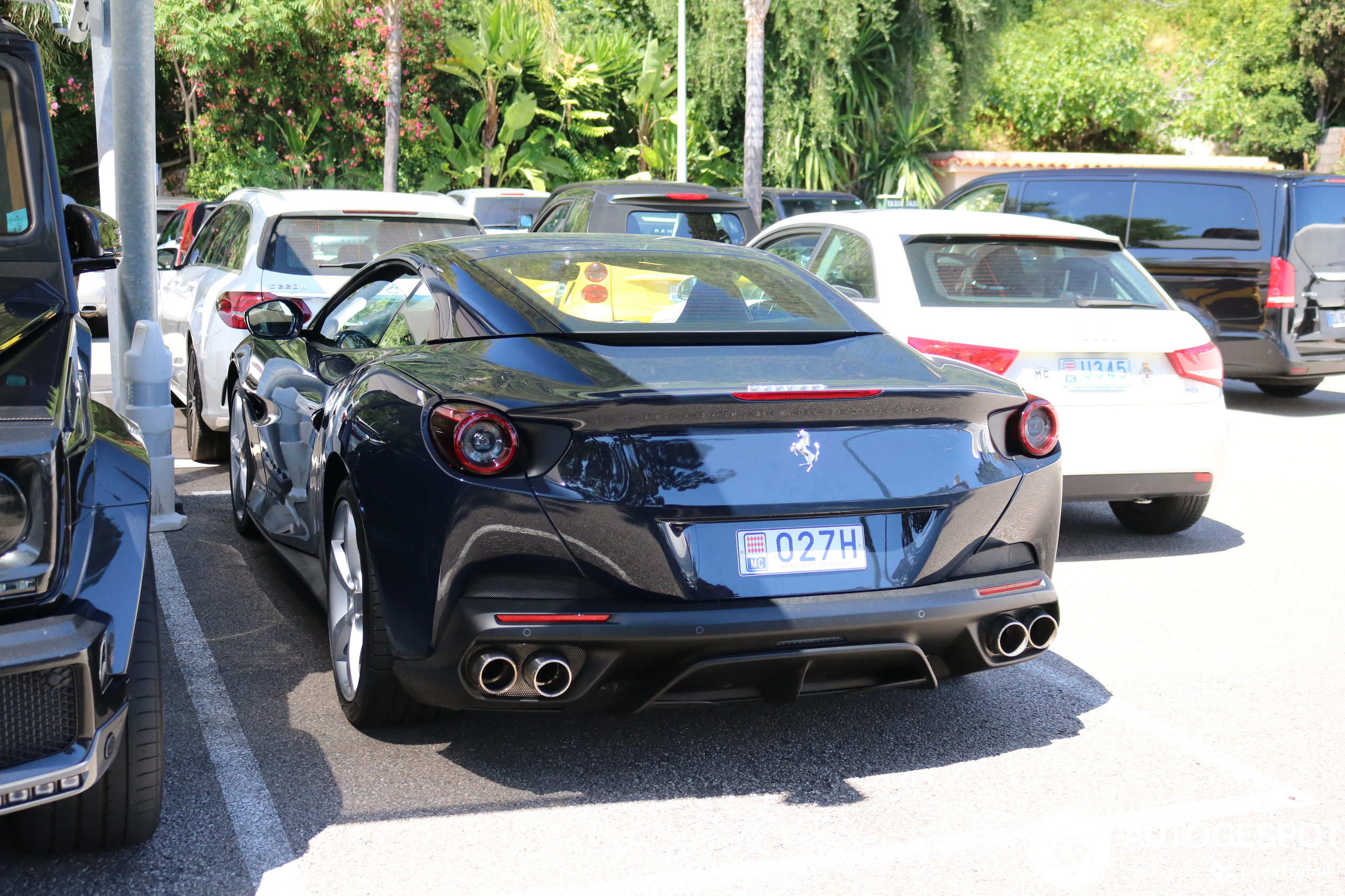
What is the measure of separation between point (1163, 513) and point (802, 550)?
3930 millimetres

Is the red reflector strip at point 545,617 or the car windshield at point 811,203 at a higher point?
the car windshield at point 811,203

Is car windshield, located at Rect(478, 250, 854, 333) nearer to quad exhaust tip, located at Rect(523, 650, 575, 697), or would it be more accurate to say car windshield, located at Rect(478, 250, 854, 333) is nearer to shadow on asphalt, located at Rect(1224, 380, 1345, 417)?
quad exhaust tip, located at Rect(523, 650, 575, 697)

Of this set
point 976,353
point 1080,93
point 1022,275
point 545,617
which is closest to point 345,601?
point 545,617

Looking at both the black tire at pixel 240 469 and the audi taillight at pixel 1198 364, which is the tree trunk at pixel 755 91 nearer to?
the audi taillight at pixel 1198 364

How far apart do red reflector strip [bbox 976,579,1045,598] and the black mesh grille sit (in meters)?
2.24

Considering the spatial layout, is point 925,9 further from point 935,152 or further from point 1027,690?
point 1027,690

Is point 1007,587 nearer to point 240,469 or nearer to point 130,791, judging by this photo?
point 130,791

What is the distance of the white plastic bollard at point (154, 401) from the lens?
20.2ft

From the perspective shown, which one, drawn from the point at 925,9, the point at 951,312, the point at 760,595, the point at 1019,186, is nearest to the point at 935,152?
the point at 925,9

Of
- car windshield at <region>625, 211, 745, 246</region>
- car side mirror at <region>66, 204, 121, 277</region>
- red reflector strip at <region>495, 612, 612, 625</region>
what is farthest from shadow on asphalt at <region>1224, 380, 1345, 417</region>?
car side mirror at <region>66, 204, 121, 277</region>

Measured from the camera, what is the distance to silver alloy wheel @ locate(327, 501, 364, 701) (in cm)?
389

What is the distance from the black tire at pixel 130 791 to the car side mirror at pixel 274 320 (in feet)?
8.04

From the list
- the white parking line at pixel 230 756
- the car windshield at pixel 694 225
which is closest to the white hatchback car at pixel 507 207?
the car windshield at pixel 694 225

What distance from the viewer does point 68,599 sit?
2730mm
